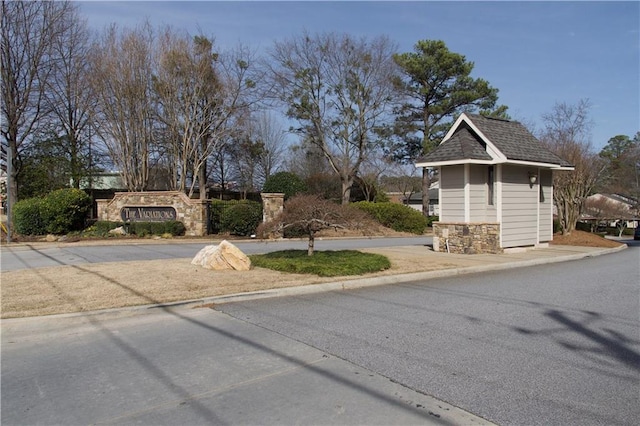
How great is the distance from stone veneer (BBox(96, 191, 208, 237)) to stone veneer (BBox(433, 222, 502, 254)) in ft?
39.9

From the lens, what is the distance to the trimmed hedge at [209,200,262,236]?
23.2 metres

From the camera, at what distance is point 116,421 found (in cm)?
364

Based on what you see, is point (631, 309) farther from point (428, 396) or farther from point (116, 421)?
point (116, 421)

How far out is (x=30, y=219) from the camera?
71.2 feet

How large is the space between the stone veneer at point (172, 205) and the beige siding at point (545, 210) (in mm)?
14828

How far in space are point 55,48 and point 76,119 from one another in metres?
5.49

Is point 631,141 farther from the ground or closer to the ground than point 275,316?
farther from the ground

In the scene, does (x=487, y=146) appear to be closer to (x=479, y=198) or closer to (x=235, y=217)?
(x=479, y=198)

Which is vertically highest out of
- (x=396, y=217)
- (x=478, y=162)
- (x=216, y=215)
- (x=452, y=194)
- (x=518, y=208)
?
(x=478, y=162)

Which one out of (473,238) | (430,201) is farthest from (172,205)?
(430,201)

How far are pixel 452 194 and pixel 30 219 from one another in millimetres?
18716

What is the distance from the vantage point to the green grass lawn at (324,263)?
408 inches

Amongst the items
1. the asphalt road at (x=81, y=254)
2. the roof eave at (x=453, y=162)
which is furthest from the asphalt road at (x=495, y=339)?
the asphalt road at (x=81, y=254)

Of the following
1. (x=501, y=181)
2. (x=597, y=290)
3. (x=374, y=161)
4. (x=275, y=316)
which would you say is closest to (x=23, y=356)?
(x=275, y=316)
